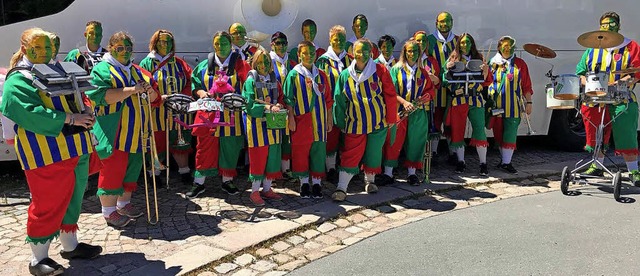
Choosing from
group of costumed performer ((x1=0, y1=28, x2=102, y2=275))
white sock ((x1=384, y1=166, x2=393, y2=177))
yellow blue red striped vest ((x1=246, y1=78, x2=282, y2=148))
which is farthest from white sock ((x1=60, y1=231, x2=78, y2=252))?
white sock ((x1=384, y1=166, x2=393, y2=177))

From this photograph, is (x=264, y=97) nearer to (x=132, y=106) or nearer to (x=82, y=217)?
(x=132, y=106)

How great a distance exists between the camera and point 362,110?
5.55 meters

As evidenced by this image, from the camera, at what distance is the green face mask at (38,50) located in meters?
3.63

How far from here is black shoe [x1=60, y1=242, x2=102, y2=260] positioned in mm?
4125

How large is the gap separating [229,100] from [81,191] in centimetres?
150

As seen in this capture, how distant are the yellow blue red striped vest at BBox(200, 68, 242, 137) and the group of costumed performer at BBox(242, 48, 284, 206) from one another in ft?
0.83

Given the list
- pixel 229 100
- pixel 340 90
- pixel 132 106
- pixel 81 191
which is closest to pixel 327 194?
pixel 340 90

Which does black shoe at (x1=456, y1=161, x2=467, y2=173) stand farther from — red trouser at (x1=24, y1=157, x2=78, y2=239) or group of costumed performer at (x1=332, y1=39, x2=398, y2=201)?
red trouser at (x1=24, y1=157, x2=78, y2=239)

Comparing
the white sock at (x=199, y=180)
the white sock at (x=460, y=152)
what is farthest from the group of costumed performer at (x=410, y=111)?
the white sock at (x=199, y=180)

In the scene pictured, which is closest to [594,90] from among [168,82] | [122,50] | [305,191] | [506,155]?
[506,155]

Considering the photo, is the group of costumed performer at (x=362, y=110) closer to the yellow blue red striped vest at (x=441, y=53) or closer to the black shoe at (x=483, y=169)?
the yellow blue red striped vest at (x=441, y=53)

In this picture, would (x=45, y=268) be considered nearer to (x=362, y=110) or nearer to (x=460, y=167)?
(x=362, y=110)

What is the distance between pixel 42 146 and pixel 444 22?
4.79 metres

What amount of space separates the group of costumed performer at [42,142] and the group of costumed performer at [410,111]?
3.34 m
